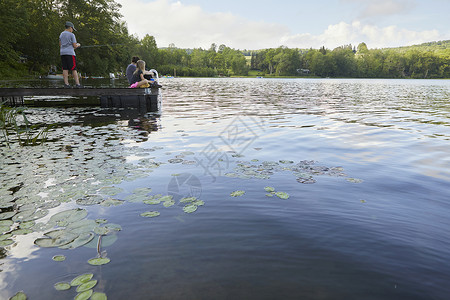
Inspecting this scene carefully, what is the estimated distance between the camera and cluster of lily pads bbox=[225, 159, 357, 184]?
5.47 metres

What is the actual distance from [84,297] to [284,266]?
1.85m

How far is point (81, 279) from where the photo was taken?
253 centimetres

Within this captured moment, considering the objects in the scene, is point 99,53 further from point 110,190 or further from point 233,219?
point 233,219

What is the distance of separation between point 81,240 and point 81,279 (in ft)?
2.37

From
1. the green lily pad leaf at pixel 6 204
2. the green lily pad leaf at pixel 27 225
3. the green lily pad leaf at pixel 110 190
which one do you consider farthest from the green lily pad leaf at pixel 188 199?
the green lily pad leaf at pixel 6 204

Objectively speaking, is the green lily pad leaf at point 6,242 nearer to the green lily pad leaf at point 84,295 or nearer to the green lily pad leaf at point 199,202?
the green lily pad leaf at point 84,295

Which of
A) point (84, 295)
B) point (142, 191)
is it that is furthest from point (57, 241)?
point (142, 191)

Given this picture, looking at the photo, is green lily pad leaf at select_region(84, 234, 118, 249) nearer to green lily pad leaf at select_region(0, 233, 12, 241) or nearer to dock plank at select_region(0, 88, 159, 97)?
green lily pad leaf at select_region(0, 233, 12, 241)

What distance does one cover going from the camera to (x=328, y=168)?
605 cm

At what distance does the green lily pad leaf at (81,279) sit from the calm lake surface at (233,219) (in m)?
0.06

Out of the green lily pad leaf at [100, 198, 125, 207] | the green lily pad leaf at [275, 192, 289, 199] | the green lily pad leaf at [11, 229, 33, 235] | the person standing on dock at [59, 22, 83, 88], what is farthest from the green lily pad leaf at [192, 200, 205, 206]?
the person standing on dock at [59, 22, 83, 88]

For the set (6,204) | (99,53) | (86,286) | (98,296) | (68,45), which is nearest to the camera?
(98,296)

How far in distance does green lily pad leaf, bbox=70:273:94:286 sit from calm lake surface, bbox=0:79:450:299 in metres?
0.06

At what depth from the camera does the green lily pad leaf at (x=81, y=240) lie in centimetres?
307
